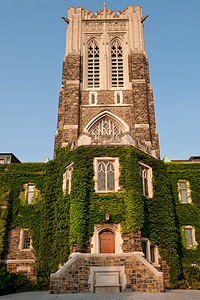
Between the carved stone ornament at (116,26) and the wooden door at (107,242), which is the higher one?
the carved stone ornament at (116,26)

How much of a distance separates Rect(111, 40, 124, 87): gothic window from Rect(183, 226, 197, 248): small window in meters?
16.0

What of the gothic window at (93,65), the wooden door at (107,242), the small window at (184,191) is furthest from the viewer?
the gothic window at (93,65)

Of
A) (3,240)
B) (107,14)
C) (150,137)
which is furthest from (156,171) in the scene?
(107,14)

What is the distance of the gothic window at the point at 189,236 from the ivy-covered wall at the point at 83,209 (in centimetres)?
61

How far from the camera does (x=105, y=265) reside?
16.6m

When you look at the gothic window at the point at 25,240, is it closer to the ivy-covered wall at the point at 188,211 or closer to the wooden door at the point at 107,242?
the wooden door at the point at 107,242

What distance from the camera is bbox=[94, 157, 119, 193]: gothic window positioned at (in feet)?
65.0

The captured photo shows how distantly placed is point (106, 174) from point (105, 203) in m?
1.94

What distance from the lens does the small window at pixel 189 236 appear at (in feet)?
75.8

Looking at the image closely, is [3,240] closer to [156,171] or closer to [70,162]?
[70,162]

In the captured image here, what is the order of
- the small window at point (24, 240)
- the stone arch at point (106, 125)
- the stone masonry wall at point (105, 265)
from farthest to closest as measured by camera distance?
the stone arch at point (106, 125)
the small window at point (24, 240)
the stone masonry wall at point (105, 265)

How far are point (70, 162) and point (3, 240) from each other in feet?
24.6

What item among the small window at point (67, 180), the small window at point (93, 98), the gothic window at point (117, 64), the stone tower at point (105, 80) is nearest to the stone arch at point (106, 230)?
the small window at point (67, 180)

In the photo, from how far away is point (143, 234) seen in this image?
62.4 feet
